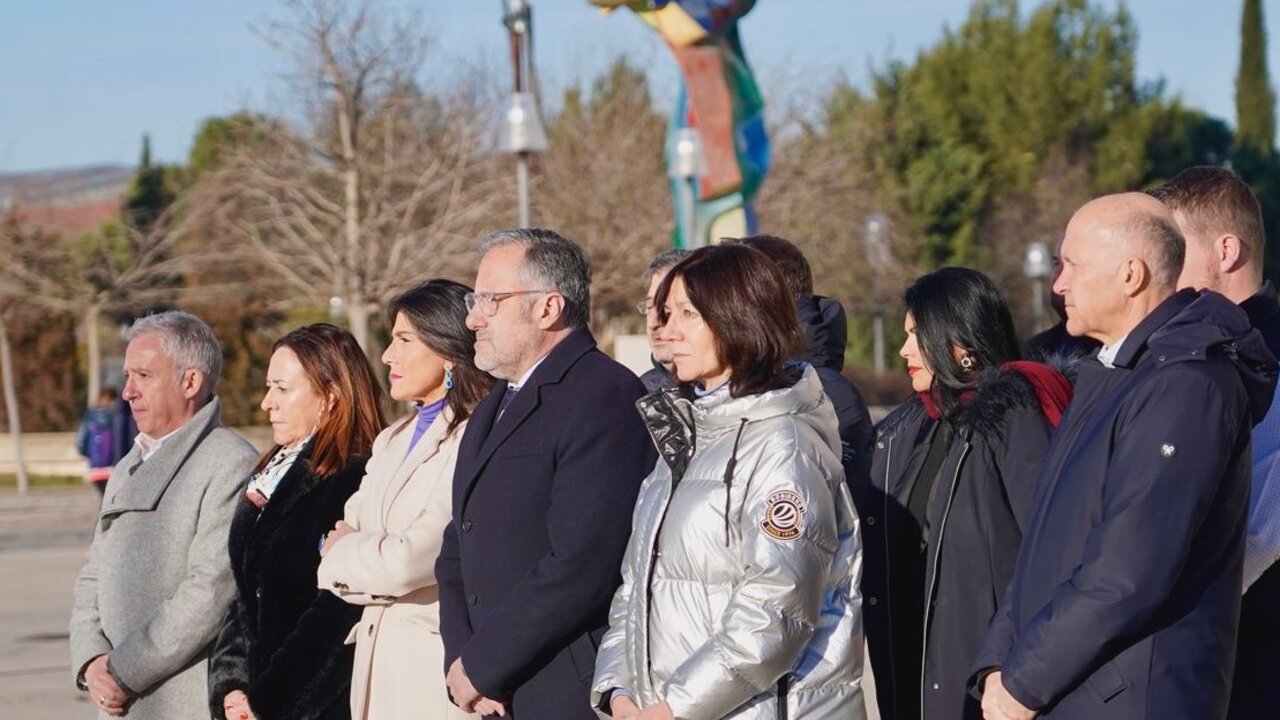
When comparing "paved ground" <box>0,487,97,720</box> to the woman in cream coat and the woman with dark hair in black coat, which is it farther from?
the woman with dark hair in black coat

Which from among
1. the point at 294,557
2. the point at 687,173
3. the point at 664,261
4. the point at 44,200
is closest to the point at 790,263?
the point at 664,261

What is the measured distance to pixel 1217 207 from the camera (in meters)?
A: 4.37

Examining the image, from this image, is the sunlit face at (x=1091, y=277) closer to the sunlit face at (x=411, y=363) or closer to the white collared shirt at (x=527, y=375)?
the white collared shirt at (x=527, y=375)

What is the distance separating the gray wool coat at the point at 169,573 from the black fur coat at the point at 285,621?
128 millimetres

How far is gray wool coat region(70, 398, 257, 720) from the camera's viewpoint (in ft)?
16.9

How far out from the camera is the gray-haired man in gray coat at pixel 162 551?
517 centimetres

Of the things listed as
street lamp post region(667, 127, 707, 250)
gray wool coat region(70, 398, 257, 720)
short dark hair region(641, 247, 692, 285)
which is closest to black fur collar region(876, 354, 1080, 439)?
short dark hair region(641, 247, 692, 285)

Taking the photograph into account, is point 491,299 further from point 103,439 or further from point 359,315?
point 359,315

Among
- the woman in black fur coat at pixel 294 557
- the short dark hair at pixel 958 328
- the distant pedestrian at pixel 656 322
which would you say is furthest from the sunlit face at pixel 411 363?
the short dark hair at pixel 958 328

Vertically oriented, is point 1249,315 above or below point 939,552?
above

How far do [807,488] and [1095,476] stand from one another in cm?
62

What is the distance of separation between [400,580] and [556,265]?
39.7 inches

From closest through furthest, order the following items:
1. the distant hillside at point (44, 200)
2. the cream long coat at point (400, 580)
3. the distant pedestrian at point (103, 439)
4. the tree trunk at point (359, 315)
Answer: the cream long coat at point (400, 580) < the distant pedestrian at point (103, 439) < the tree trunk at point (359, 315) < the distant hillside at point (44, 200)

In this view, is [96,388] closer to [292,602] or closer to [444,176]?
[444,176]
